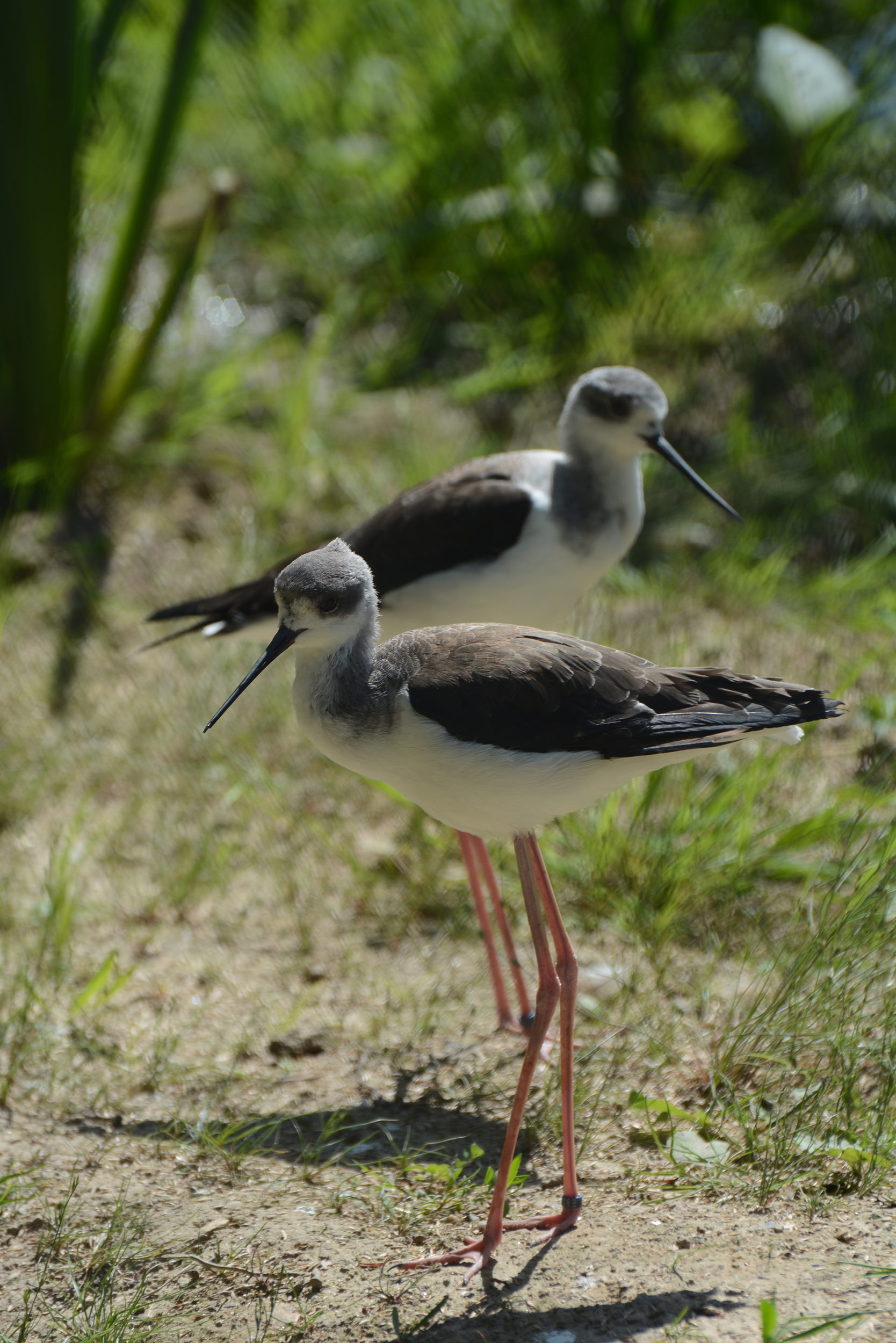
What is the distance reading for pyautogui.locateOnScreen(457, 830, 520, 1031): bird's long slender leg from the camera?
346cm

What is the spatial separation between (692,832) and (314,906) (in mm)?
1242

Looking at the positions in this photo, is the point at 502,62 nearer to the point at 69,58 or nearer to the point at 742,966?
the point at 69,58

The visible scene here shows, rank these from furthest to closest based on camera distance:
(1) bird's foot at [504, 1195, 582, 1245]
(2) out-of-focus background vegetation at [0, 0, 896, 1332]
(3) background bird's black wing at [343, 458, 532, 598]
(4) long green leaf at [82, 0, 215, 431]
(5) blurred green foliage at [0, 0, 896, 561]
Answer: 1. (5) blurred green foliage at [0, 0, 896, 561]
2. (4) long green leaf at [82, 0, 215, 431]
3. (3) background bird's black wing at [343, 458, 532, 598]
4. (2) out-of-focus background vegetation at [0, 0, 896, 1332]
5. (1) bird's foot at [504, 1195, 582, 1245]

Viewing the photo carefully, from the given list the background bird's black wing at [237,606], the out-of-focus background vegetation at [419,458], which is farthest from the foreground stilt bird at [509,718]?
the background bird's black wing at [237,606]

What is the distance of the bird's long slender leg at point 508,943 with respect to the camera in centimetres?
342

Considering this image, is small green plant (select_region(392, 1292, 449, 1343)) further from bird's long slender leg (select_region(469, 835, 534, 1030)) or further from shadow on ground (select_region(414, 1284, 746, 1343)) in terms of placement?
bird's long slender leg (select_region(469, 835, 534, 1030))

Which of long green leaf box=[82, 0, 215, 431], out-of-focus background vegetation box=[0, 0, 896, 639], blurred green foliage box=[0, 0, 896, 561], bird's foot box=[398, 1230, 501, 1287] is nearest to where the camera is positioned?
bird's foot box=[398, 1230, 501, 1287]

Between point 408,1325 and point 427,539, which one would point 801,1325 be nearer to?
point 408,1325

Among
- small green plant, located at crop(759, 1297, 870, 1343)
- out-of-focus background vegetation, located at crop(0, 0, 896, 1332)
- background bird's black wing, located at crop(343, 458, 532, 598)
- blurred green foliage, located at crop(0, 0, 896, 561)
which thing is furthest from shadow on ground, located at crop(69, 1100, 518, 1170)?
blurred green foliage, located at crop(0, 0, 896, 561)

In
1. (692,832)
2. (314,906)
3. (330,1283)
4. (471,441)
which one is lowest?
(314,906)

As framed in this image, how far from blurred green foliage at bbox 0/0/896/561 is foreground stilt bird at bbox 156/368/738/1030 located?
170cm

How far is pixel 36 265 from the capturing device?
5141 mm

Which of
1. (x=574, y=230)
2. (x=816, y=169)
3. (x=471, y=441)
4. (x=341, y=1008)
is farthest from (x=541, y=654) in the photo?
(x=816, y=169)

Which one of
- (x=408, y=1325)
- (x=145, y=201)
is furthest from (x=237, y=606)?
(x=145, y=201)
